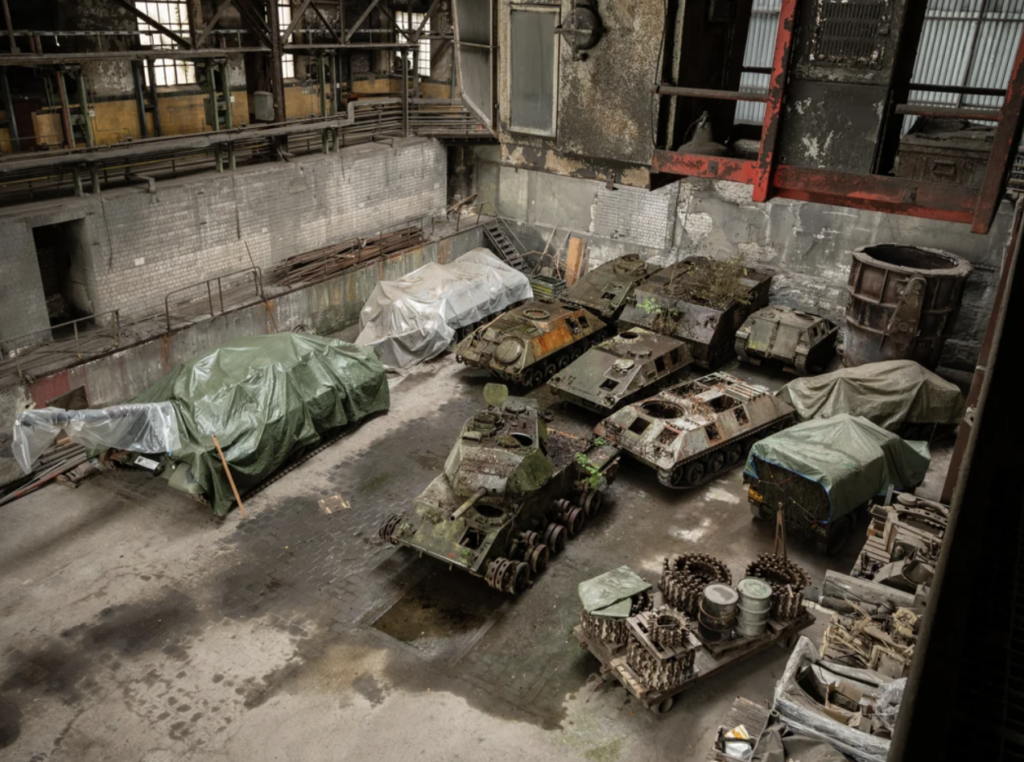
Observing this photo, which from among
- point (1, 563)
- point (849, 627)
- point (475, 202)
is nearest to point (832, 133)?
point (849, 627)

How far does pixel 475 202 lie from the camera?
25312mm

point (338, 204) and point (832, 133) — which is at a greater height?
point (832, 133)

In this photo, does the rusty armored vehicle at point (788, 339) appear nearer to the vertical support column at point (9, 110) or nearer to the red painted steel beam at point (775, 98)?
the red painted steel beam at point (775, 98)

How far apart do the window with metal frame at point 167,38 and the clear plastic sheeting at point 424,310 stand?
721cm

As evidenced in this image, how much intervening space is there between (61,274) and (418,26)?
47.1ft

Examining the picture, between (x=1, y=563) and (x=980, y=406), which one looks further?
(x=1, y=563)

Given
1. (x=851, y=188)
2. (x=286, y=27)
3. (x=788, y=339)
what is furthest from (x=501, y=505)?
(x=286, y=27)

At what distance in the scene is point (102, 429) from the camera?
43.4 ft

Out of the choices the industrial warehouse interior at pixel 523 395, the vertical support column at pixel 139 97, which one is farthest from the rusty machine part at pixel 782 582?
the vertical support column at pixel 139 97

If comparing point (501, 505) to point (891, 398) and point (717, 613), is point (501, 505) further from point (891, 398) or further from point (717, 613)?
point (891, 398)

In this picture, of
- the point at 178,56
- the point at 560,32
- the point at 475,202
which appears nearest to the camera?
the point at 560,32

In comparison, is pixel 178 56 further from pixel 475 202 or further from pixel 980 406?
pixel 980 406

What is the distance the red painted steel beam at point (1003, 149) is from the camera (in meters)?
6.52

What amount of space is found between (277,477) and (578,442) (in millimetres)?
5239
